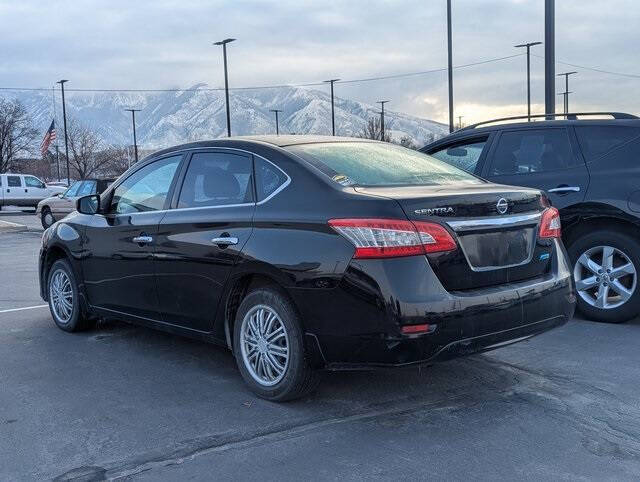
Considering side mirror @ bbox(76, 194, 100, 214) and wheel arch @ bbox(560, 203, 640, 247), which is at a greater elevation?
side mirror @ bbox(76, 194, 100, 214)

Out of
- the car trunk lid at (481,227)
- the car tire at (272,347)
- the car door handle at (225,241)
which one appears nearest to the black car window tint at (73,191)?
the car door handle at (225,241)

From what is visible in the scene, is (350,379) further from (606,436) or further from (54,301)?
(54,301)

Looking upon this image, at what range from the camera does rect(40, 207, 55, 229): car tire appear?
67.2 ft

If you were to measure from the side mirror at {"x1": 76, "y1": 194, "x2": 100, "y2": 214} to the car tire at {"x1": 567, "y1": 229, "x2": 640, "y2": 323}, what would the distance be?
4.23 meters

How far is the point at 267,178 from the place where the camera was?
14.6 ft

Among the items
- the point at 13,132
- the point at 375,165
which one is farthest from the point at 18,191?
the point at 375,165

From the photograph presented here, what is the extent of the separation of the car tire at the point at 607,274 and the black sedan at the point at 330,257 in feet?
5.99

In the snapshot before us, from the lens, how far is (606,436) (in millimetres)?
3717

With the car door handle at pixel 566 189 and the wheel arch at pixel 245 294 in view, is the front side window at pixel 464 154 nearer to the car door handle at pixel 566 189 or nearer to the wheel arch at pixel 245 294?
the car door handle at pixel 566 189

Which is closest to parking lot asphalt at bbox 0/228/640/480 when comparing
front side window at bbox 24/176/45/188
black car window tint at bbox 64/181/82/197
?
black car window tint at bbox 64/181/82/197

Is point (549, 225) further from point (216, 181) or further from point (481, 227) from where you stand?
point (216, 181)

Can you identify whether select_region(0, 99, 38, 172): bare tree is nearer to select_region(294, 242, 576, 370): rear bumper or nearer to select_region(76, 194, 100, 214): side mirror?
select_region(76, 194, 100, 214): side mirror

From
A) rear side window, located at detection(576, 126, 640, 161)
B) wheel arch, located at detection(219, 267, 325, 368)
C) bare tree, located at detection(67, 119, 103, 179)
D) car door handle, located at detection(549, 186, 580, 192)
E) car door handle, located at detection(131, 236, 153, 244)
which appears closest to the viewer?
wheel arch, located at detection(219, 267, 325, 368)

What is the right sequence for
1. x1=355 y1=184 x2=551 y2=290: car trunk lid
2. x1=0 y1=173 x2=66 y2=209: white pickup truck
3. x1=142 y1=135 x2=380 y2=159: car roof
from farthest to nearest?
x1=0 y1=173 x2=66 y2=209: white pickup truck → x1=142 y1=135 x2=380 y2=159: car roof → x1=355 y1=184 x2=551 y2=290: car trunk lid
